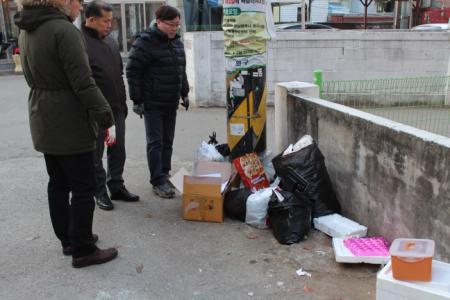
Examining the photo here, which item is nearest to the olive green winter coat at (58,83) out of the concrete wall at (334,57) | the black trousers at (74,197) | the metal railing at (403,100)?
the black trousers at (74,197)

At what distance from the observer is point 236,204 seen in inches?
176

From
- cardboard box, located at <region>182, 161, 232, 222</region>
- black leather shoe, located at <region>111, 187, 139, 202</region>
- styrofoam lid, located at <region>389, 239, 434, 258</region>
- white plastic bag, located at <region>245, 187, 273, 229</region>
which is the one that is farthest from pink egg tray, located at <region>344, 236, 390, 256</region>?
black leather shoe, located at <region>111, 187, 139, 202</region>

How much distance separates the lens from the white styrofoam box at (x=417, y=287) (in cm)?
248

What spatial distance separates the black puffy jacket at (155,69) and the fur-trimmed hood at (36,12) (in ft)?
5.25

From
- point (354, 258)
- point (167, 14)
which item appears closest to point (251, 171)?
point (354, 258)

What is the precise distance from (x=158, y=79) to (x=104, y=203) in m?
1.25

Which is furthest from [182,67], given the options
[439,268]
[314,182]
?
[439,268]

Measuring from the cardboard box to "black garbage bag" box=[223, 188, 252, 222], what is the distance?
8 cm

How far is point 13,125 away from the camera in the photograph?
8.95 metres

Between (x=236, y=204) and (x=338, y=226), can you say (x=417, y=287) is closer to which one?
(x=338, y=226)

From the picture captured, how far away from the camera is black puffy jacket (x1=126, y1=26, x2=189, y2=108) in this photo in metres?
4.79

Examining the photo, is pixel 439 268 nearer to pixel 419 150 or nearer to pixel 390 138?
pixel 419 150

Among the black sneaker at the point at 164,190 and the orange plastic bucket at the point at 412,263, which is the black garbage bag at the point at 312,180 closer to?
the black sneaker at the point at 164,190

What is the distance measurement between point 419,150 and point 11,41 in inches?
802
